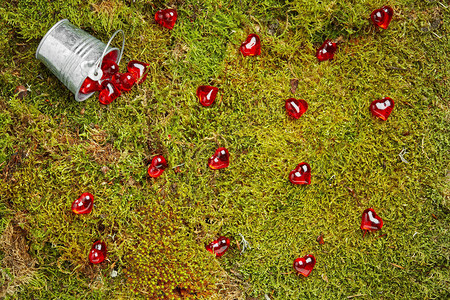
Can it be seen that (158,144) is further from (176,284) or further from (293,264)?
(293,264)

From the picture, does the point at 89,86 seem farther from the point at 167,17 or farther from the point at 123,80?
the point at 167,17

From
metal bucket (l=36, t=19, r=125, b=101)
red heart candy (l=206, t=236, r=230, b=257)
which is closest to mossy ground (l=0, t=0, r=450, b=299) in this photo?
red heart candy (l=206, t=236, r=230, b=257)

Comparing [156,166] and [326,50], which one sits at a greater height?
[326,50]

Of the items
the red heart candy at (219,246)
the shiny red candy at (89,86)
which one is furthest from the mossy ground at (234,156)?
the shiny red candy at (89,86)

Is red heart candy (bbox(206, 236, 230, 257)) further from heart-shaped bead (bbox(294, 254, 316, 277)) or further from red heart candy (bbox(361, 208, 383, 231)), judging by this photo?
red heart candy (bbox(361, 208, 383, 231))

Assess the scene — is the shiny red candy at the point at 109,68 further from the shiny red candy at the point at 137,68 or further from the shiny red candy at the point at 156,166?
the shiny red candy at the point at 156,166

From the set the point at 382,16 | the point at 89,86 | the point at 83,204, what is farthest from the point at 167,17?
the point at 382,16
